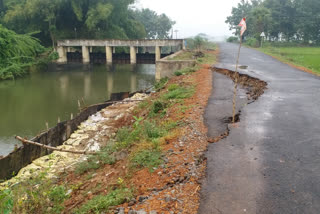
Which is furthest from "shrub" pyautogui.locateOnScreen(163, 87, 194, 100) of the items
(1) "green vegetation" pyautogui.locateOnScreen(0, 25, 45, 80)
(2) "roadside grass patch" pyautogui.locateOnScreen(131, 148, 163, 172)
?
(1) "green vegetation" pyautogui.locateOnScreen(0, 25, 45, 80)

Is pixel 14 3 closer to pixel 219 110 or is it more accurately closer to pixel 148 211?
pixel 219 110

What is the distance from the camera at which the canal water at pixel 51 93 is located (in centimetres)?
1672

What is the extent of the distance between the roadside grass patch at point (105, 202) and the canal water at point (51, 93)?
931 cm

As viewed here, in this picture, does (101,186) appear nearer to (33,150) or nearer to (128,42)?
A: (33,150)

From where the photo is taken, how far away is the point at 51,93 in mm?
25797

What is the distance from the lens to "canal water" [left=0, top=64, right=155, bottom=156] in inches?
658

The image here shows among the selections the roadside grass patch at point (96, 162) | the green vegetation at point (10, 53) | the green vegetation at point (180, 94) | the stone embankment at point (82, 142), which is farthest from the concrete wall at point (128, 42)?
the roadside grass patch at point (96, 162)

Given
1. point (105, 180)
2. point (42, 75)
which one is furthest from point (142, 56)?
point (105, 180)

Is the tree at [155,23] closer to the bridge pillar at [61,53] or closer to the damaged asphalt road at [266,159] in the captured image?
the bridge pillar at [61,53]

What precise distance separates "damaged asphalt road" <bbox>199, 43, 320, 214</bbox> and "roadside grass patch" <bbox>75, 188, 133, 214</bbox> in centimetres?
152

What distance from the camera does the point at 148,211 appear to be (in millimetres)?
4727

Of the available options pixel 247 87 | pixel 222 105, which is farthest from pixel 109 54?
pixel 222 105

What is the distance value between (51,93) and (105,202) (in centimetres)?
2292

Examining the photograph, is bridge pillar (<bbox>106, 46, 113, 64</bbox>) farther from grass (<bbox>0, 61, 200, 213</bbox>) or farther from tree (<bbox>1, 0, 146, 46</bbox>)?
grass (<bbox>0, 61, 200, 213</bbox>)
